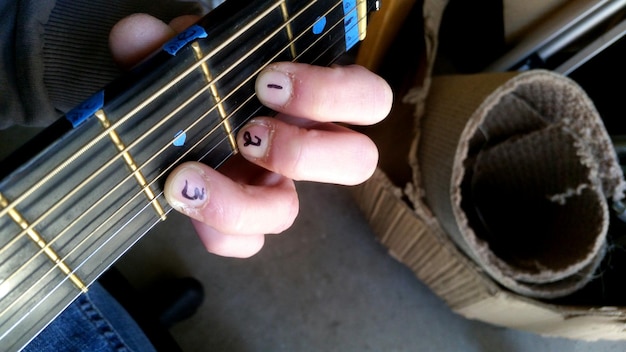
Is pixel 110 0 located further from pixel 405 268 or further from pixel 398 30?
pixel 405 268

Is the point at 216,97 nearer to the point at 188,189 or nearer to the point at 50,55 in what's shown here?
the point at 188,189

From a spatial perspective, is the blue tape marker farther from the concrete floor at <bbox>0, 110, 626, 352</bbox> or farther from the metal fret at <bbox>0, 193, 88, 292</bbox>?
the concrete floor at <bbox>0, 110, 626, 352</bbox>

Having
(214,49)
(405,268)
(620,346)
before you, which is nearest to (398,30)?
(405,268)

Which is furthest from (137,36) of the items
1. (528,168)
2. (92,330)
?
(528,168)

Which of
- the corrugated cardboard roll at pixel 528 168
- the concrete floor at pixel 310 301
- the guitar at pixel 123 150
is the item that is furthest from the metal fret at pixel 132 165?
the concrete floor at pixel 310 301

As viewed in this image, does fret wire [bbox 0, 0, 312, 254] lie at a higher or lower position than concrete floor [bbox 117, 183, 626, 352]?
higher

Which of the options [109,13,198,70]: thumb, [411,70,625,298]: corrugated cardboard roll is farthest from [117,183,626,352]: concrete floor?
[109,13,198,70]: thumb

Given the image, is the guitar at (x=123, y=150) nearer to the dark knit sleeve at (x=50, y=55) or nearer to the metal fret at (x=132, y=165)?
the metal fret at (x=132, y=165)
